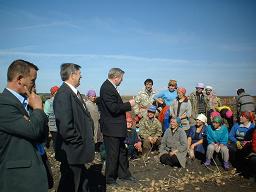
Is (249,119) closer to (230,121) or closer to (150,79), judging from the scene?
(230,121)

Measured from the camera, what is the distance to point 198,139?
9.63 meters

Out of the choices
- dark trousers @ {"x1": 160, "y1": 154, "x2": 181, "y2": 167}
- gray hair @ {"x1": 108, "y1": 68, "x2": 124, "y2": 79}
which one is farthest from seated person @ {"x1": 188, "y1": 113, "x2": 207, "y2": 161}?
gray hair @ {"x1": 108, "y1": 68, "x2": 124, "y2": 79}

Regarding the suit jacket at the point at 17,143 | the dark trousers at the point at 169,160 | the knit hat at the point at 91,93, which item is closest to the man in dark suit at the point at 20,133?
the suit jacket at the point at 17,143

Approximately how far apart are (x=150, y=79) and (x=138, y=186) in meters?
4.86

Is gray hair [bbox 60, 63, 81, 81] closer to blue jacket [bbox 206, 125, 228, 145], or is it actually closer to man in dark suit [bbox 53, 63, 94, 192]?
man in dark suit [bbox 53, 63, 94, 192]

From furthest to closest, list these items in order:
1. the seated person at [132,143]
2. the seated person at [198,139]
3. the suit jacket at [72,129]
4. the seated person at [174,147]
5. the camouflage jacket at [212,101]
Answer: the camouflage jacket at [212,101]
the seated person at [132,143]
the seated person at [198,139]
the seated person at [174,147]
the suit jacket at [72,129]

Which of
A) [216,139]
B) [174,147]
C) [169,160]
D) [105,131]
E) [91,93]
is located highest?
[91,93]

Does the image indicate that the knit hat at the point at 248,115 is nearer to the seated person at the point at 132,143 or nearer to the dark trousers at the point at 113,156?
the seated person at the point at 132,143

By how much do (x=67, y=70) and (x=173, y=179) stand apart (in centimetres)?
439

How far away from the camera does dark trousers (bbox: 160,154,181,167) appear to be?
8.82 m

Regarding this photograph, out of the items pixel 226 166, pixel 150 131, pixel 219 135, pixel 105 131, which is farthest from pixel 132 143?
pixel 105 131

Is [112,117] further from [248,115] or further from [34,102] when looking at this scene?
[248,115]

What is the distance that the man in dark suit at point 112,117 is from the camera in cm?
641

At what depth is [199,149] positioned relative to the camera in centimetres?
941
